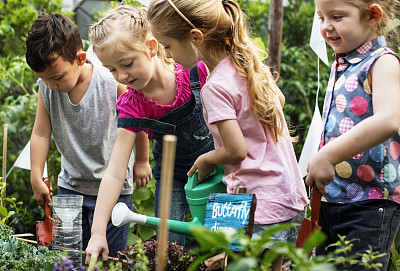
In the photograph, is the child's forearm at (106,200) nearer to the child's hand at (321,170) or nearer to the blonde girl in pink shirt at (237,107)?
the blonde girl in pink shirt at (237,107)

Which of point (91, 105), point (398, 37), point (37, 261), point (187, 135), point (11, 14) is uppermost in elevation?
point (11, 14)

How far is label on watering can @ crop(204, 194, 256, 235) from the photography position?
52.1 inches

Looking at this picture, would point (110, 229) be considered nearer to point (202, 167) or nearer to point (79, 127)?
point (79, 127)

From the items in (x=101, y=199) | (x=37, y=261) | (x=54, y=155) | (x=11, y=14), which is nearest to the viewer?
(x=37, y=261)

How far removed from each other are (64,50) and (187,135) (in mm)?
707

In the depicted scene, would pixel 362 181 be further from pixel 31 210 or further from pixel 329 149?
pixel 31 210

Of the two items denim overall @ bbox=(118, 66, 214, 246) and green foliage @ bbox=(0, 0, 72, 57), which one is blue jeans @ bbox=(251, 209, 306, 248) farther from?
green foliage @ bbox=(0, 0, 72, 57)

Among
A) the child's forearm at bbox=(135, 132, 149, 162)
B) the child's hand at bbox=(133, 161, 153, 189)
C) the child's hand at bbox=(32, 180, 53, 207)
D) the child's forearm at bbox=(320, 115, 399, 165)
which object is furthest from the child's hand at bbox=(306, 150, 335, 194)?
the child's hand at bbox=(32, 180, 53, 207)

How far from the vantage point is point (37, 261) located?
1509 mm

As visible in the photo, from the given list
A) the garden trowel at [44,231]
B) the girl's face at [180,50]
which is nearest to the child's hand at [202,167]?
the girl's face at [180,50]

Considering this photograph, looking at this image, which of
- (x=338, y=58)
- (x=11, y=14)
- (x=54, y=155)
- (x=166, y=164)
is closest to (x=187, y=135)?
(x=338, y=58)

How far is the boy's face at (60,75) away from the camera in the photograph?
225cm

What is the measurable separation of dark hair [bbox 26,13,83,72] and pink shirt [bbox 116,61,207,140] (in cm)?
40

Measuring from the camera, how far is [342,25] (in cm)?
158
